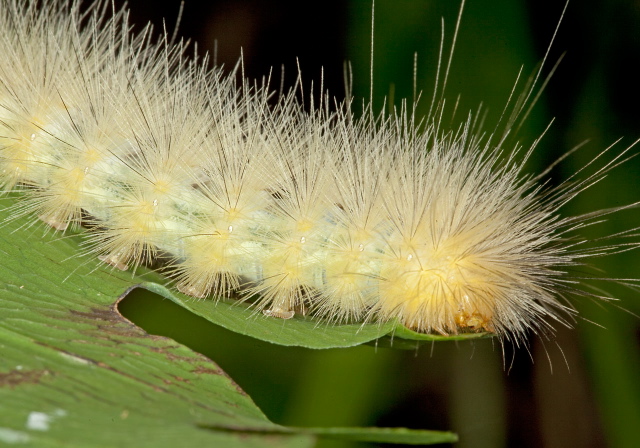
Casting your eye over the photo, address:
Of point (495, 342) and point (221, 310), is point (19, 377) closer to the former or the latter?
point (221, 310)

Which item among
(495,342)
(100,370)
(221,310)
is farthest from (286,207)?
(495,342)

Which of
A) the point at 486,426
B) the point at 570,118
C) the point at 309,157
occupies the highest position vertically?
the point at 570,118

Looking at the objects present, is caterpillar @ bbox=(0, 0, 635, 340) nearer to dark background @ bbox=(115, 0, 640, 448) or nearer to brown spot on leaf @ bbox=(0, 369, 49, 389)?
dark background @ bbox=(115, 0, 640, 448)

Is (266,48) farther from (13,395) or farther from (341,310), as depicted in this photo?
(13,395)

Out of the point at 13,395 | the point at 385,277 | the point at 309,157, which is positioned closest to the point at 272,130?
the point at 309,157

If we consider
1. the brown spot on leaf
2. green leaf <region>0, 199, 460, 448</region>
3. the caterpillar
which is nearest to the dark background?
the caterpillar

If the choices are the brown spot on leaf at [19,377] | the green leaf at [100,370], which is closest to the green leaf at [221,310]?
the green leaf at [100,370]
